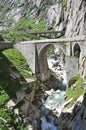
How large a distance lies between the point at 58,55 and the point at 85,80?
57.9 meters

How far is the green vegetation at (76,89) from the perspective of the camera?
5534 centimetres

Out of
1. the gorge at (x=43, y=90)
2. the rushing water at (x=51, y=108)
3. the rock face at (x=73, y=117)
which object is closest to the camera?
the rock face at (x=73, y=117)

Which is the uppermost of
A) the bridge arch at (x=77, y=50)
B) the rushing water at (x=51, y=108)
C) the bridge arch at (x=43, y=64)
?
the bridge arch at (x=77, y=50)

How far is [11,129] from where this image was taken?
4425cm

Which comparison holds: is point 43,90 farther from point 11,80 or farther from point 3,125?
point 3,125

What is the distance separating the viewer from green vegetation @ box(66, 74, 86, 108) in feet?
182

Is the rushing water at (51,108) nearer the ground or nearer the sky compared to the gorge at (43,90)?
nearer the ground

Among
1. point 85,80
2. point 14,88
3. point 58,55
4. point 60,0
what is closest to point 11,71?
point 14,88

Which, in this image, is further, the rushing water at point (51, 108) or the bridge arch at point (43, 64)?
the bridge arch at point (43, 64)

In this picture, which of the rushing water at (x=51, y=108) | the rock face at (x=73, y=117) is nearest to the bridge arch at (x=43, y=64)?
the rushing water at (x=51, y=108)

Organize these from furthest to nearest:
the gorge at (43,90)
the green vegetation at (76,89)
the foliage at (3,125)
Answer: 1. the green vegetation at (76,89)
2. the gorge at (43,90)
3. the foliage at (3,125)

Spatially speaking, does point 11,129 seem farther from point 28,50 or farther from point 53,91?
point 28,50

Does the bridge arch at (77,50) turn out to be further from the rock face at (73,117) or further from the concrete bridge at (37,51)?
the rock face at (73,117)

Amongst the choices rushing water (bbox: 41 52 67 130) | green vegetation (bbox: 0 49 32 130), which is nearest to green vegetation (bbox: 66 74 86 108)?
rushing water (bbox: 41 52 67 130)
